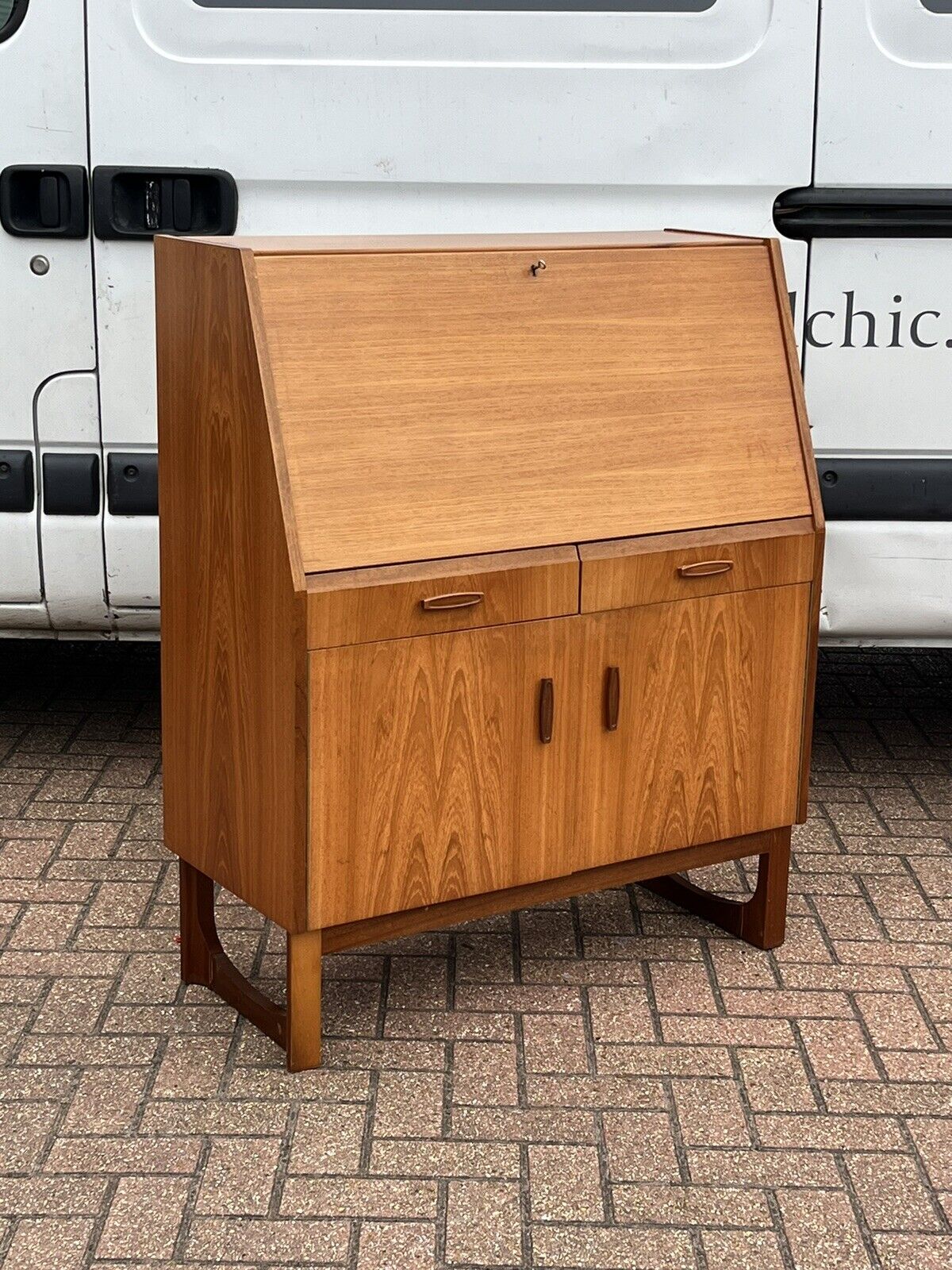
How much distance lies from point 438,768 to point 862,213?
5.97ft

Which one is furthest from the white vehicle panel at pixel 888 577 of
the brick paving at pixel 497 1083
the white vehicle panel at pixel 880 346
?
the brick paving at pixel 497 1083

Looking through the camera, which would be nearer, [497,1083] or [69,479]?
[497,1083]

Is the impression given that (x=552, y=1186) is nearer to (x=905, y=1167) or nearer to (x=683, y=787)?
(x=905, y=1167)

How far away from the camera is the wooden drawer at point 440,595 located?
2.75 meters

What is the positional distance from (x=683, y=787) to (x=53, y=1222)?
141cm

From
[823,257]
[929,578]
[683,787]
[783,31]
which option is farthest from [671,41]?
[683,787]

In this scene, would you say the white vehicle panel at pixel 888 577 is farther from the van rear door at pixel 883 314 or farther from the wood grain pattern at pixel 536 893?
the wood grain pattern at pixel 536 893

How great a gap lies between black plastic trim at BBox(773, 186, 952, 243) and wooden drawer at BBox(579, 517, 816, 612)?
975mm

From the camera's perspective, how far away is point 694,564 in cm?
312

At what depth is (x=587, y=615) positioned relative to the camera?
3.04 meters

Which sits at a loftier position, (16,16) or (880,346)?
(16,16)

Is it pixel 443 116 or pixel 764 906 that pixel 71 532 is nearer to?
pixel 443 116

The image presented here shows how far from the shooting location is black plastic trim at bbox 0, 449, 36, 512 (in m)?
3.99

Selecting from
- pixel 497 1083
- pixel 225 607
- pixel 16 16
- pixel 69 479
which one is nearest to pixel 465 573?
pixel 225 607
